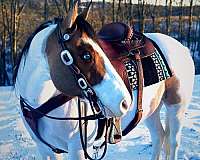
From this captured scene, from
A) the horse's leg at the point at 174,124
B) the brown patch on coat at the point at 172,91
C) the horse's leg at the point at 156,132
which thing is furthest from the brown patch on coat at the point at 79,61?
the horse's leg at the point at 156,132

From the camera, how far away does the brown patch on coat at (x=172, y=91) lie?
3423 mm

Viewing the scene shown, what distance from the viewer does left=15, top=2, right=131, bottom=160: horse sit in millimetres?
2051

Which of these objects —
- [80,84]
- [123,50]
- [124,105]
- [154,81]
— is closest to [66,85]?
[80,84]

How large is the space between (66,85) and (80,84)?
0.13m

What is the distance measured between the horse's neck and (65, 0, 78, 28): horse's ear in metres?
0.27

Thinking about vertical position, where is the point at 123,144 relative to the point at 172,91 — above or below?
below

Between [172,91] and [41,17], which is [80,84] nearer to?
[172,91]

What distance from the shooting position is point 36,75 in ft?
7.89

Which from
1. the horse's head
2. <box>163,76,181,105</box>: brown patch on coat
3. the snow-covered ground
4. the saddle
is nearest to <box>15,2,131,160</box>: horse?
the horse's head

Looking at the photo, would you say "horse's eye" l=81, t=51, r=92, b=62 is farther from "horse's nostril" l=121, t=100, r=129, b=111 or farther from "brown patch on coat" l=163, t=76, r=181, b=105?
"brown patch on coat" l=163, t=76, r=181, b=105

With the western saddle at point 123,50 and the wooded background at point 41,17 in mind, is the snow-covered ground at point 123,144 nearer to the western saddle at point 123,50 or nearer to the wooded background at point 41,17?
the western saddle at point 123,50

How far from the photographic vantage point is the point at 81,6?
2.27 m

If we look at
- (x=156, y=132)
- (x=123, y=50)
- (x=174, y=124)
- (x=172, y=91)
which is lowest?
(x=156, y=132)

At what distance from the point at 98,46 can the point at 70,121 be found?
673mm
